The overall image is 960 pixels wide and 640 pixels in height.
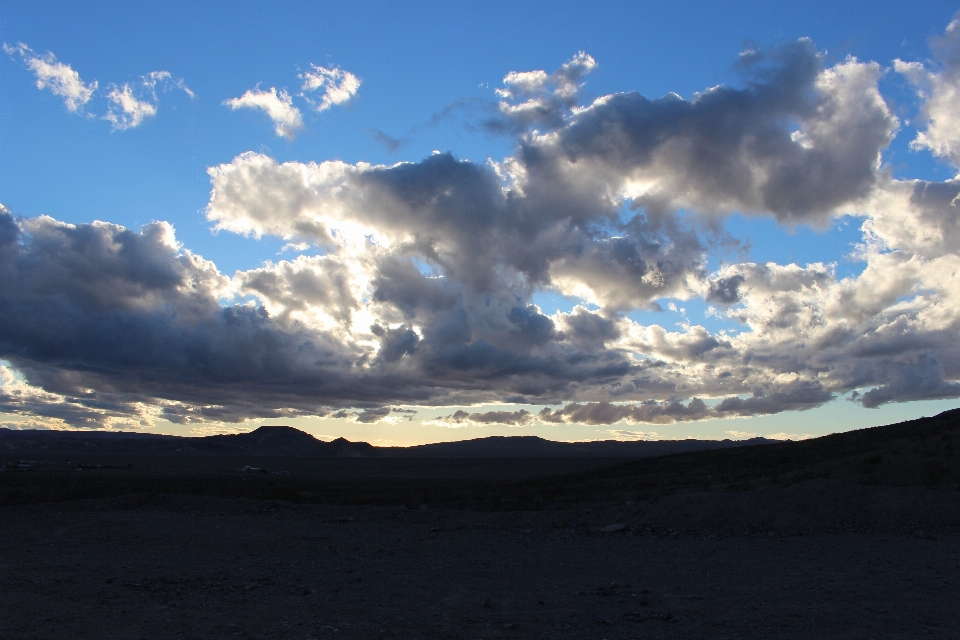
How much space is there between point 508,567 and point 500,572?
624mm

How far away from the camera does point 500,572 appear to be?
13547 mm

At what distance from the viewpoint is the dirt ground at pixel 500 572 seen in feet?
29.8

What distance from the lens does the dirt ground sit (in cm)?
907

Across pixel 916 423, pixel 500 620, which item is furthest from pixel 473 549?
pixel 916 423

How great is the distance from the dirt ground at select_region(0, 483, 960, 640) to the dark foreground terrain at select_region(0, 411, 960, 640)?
2.2 inches

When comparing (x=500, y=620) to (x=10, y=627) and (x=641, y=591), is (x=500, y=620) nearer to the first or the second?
(x=641, y=591)

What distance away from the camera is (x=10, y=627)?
8828mm

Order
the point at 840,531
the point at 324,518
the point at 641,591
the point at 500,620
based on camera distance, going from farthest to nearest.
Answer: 1. the point at 324,518
2. the point at 840,531
3. the point at 641,591
4. the point at 500,620

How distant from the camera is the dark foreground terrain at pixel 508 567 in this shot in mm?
9148

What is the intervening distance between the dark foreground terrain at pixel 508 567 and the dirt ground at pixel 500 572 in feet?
0.18

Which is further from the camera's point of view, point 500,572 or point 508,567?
point 508,567

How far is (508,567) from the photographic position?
1413 centimetres

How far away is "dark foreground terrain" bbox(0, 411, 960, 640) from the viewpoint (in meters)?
9.15

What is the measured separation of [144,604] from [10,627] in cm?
189
